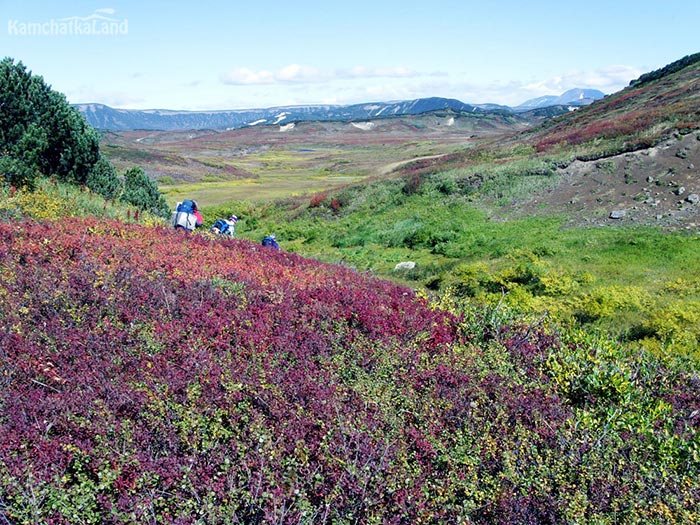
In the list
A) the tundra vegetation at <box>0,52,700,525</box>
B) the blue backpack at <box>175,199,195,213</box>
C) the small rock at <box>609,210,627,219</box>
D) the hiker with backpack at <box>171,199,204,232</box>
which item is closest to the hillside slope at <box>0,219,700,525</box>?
the tundra vegetation at <box>0,52,700,525</box>

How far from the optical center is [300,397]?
15.6ft

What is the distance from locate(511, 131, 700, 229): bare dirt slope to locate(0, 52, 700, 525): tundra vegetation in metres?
9.29

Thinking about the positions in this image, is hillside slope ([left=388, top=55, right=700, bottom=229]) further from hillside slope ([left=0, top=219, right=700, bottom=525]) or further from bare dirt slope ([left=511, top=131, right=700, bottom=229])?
hillside slope ([left=0, top=219, right=700, bottom=525])

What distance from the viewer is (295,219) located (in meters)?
31.1

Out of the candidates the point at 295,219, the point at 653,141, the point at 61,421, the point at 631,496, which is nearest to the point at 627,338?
the point at 631,496

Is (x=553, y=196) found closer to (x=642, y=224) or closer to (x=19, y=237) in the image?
(x=642, y=224)

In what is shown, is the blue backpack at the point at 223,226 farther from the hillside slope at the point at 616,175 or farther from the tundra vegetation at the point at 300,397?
the hillside slope at the point at 616,175

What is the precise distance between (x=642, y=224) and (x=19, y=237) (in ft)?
57.7

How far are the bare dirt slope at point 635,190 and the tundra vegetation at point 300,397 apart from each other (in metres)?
9.29

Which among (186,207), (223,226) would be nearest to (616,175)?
(223,226)

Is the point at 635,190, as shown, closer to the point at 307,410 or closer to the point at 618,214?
the point at 618,214

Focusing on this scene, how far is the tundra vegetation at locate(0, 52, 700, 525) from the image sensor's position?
3662mm

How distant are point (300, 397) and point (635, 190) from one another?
2017cm

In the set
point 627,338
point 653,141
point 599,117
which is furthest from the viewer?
point 599,117
